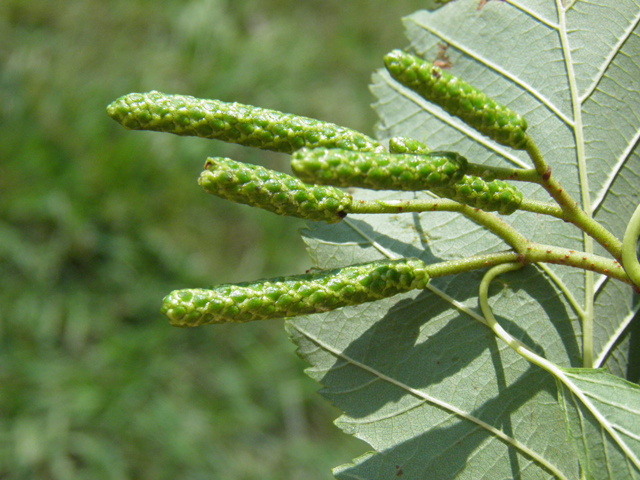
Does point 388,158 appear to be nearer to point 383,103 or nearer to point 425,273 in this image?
point 425,273

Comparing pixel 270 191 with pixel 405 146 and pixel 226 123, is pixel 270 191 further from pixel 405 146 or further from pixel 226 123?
pixel 405 146

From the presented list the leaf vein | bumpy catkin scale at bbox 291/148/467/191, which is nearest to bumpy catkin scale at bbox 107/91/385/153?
bumpy catkin scale at bbox 291/148/467/191

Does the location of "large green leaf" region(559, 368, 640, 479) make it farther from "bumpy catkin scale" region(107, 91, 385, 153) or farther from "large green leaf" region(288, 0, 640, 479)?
"bumpy catkin scale" region(107, 91, 385, 153)

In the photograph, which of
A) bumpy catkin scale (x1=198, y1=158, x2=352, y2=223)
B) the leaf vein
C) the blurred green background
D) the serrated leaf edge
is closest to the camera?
bumpy catkin scale (x1=198, y1=158, x2=352, y2=223)

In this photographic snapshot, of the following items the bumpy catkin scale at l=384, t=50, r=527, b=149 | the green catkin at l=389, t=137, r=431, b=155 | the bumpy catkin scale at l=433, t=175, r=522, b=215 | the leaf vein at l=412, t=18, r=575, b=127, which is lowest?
the bumpy catkin scale at l=433, t=175, r=522, b=215

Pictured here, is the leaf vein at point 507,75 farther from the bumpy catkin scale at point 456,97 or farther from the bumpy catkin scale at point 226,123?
the bumpy catkin scale at point 226,123

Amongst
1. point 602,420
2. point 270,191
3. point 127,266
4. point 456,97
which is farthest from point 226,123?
point 127,266
